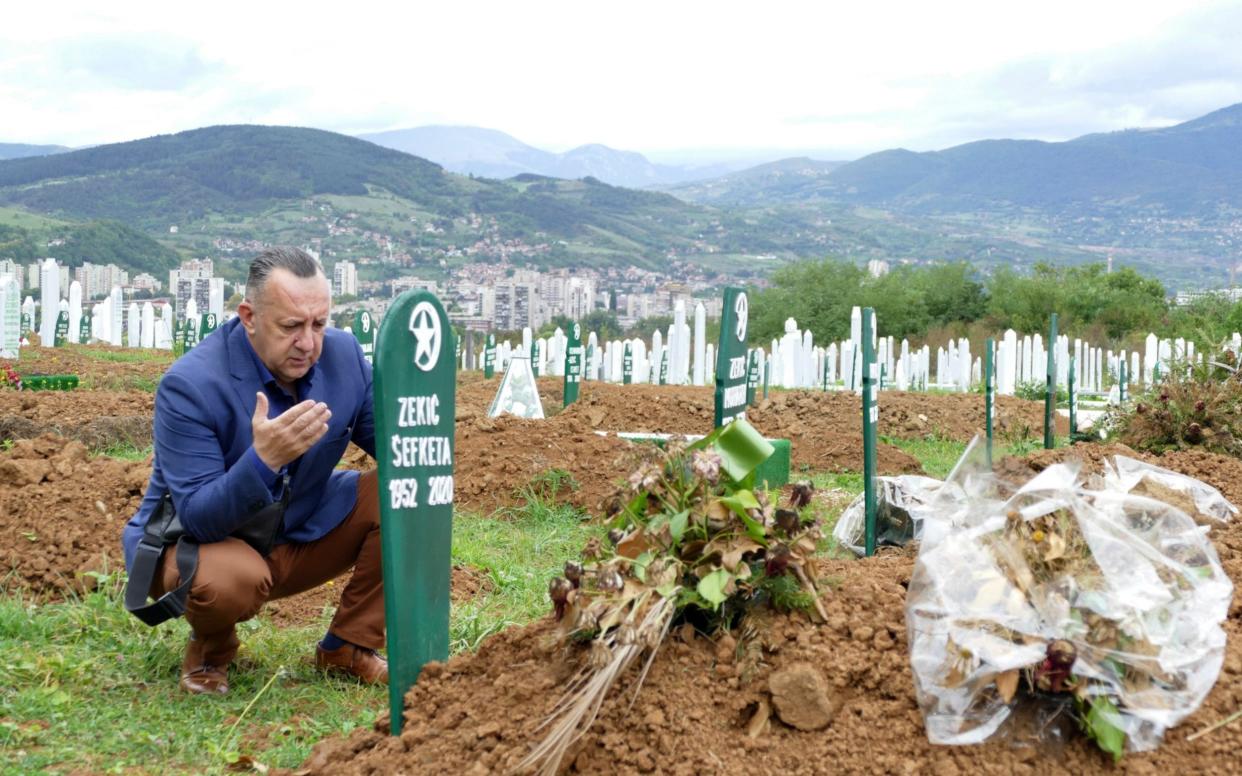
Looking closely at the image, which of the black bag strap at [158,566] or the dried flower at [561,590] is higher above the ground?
the dried flower at [561,590]

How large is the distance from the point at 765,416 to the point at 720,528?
9.54 m

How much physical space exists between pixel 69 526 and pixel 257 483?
240cm

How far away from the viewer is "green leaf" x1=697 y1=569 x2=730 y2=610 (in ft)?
8.49

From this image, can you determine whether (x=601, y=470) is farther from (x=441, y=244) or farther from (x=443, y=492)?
(x=441, y=244)

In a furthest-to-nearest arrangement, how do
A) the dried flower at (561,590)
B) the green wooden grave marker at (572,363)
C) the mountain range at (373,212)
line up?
the mountain range at (373,212)
the green wooden grave marker at (572,363)
the dried flower at (561,590)

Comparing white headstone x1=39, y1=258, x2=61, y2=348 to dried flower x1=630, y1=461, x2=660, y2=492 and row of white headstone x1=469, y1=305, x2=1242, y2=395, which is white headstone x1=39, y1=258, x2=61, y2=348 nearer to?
row of white headstone x1=469, y1=305, x2=1242, y2=395

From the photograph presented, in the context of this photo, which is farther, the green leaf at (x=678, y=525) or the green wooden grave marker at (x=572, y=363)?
the green wooden grave marker at (x=572, y=363)

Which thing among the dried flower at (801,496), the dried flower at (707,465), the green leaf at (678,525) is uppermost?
the dried flower at (707,465)

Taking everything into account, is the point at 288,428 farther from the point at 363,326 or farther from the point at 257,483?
the point at 363,326

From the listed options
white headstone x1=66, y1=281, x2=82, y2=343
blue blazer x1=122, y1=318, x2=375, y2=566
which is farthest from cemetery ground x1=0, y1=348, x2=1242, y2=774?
white headstone x1=66, y1=281, x2=82, y2=343

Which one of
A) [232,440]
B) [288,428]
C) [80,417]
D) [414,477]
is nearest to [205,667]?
[232,440]

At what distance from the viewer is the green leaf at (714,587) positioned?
259 cm

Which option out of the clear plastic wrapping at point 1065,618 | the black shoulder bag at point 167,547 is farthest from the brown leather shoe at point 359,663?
the clear plastic wrapping at point 1065,618

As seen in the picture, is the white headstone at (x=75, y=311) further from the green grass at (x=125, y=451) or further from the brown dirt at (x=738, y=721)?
the brown dirt at (x=738, y=721)
